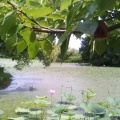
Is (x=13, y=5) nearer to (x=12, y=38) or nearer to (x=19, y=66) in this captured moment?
(x=12, y=38)

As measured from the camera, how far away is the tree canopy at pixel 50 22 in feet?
0.75

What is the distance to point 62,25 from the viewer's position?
1.18ft

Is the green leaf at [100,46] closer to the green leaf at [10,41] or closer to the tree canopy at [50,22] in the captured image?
the tree canopy at [50,22]

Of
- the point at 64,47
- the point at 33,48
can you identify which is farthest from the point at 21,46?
the point at 64,47

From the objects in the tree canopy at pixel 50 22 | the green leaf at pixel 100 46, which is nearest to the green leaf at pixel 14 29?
the tree canopy at pixel 50 22

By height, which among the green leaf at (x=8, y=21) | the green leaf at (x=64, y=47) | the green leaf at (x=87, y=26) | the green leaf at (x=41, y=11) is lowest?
the green leaf at (x=64, y=47)

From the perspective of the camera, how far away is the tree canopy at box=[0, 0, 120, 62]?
23cm

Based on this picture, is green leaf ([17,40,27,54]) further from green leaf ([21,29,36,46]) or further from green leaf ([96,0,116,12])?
green leaf ([96,0,116,12])

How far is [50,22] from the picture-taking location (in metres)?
0.37

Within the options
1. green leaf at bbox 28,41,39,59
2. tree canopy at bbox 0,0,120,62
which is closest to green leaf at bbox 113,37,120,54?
tree canopy at bbox 0,0,120,62

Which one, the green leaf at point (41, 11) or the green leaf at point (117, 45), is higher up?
the green leaf at point (41, 11)

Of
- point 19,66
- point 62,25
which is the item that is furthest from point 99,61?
point 62,25

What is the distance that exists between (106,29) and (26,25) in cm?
11

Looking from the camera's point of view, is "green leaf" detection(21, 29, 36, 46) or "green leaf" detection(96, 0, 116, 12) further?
"green leaf" detection(21, 29, 36, 46)
